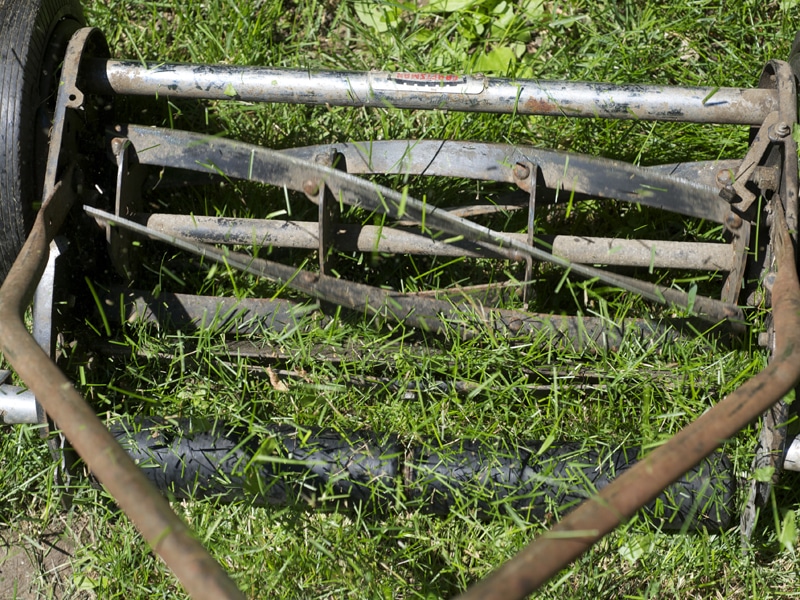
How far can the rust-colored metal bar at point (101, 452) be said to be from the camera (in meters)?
1.31

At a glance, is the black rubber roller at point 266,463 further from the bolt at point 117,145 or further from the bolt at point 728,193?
the bolt at point 728,193

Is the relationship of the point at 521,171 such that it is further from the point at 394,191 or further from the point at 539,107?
the point at 394,191

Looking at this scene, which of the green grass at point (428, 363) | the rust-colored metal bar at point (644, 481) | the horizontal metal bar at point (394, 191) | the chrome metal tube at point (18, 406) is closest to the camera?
the rust-colored metal bar at point (644, 481)

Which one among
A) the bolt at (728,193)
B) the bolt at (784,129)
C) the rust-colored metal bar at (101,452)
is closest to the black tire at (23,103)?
the rust-colored metal bar at (101,452)

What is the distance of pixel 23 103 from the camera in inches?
79.8

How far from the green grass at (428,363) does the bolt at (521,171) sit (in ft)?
1.05

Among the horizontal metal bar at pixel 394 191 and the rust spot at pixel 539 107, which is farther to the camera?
the rust spot at pixel 539 107

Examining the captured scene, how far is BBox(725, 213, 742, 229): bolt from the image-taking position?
210 cm

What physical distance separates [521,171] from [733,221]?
1.74ft

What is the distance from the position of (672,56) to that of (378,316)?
1313 mm

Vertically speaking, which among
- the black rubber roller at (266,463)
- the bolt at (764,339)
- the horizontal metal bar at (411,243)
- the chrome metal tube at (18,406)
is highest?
the horizontal metal bar at (411,243)

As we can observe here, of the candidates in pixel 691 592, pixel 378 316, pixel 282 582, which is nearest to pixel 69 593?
pixel 282 582

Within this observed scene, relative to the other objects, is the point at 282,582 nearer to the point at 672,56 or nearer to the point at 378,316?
the point at 378,316

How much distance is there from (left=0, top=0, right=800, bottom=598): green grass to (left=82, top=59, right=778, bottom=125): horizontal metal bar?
1.00ft
